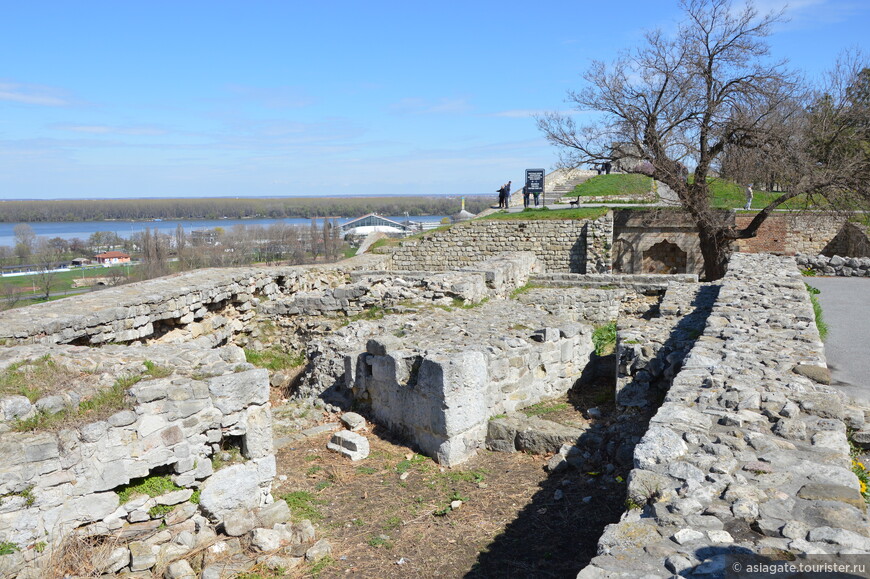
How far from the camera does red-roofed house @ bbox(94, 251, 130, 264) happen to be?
68.6 m

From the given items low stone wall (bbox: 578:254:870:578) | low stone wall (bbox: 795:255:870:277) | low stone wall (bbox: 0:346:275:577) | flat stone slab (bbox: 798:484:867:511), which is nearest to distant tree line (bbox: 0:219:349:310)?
Result: low stone wall (bbox: 795:255:870:277)

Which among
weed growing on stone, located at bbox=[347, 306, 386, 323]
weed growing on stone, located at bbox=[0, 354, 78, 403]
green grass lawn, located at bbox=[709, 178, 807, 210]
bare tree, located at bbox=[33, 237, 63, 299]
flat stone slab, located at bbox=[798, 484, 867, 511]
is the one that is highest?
green grass lawn, located at bbox=[709, 178, 807, 210]

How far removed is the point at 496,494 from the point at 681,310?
5.53 m

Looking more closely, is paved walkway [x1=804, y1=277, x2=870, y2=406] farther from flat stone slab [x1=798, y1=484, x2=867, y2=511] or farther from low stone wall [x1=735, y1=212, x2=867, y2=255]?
low stone wall [x1=735, y1=212, x2=867, y2=255]

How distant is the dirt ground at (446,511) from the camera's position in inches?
192

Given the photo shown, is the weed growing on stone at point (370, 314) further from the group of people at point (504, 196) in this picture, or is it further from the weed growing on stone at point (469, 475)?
the group of people at point (504, 196)

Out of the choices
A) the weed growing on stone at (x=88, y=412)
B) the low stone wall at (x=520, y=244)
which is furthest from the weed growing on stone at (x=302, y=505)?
the low stone wall at (x=520, y=244)

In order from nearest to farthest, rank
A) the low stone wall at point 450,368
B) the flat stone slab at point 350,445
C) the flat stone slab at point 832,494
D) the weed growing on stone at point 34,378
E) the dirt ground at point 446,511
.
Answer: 1. the flat stone slab at point 832,494
2. the weed growing on stone at point 34,378
3. the dirt ground at point 446,511
4. the low stone wall at point 450,368
5. the flat stone slab at point 350,445

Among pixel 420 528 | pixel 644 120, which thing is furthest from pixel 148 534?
pixel 644 120

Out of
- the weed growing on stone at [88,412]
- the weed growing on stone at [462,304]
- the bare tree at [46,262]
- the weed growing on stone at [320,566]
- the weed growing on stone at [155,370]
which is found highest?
the weed growing on stone at [155,370]

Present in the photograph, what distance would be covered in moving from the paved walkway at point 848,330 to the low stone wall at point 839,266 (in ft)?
2.08

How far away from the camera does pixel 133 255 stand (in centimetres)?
7156

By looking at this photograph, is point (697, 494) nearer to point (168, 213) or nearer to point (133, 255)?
point (133, 255)

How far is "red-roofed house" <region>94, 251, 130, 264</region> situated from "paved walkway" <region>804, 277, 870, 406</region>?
7016 centimetres
